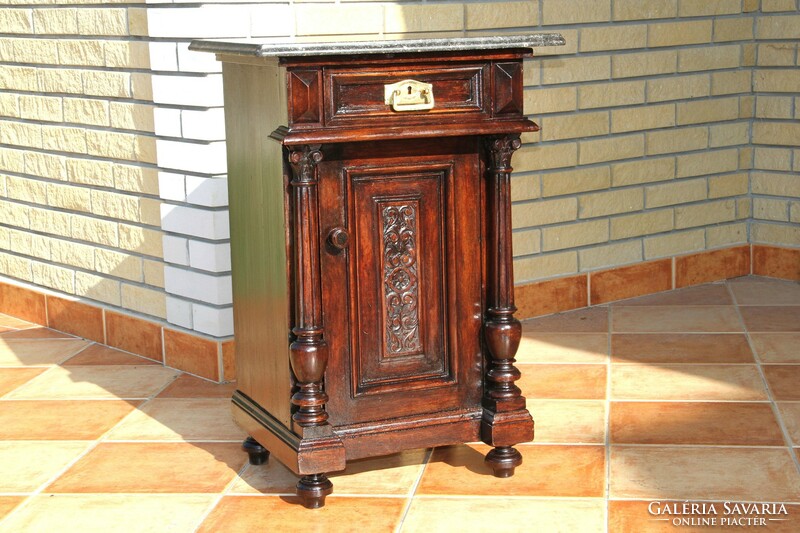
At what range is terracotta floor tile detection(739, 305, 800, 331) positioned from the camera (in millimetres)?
4133

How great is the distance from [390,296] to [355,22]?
1318 mm

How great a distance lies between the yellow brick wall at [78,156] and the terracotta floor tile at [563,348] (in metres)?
1.20

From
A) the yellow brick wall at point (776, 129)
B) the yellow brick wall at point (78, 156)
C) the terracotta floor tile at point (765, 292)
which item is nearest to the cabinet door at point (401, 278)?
the yellow brick wall at point (78, 156)

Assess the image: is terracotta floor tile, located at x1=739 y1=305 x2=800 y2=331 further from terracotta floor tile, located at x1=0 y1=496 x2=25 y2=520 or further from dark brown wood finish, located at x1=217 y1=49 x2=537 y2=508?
terracotta floor tile, located at x1=0 y1=496 x2=25 y2=520

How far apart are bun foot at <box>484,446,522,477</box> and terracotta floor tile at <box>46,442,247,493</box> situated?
24.8 inches

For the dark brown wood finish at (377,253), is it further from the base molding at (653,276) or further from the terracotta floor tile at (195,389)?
the base molding at (653,276)

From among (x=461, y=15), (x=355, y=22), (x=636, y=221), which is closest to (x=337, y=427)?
(x=355, y=22)

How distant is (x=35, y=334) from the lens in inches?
169

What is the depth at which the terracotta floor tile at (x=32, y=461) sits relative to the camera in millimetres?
2883

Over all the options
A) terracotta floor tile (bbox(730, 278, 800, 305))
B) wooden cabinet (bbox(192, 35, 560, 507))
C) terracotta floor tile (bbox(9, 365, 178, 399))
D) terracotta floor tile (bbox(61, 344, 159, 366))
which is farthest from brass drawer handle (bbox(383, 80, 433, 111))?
terracotta floor tile (bbox(730, 278, 800, 305))

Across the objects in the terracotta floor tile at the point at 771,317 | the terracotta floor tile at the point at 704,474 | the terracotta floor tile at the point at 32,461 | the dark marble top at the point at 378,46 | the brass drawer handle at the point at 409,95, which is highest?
the dark marble top at the point at 378,46

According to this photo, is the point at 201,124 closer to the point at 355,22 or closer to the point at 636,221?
the point at 355,22

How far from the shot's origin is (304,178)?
8.25ft

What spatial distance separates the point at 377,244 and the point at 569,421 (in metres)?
0.89
